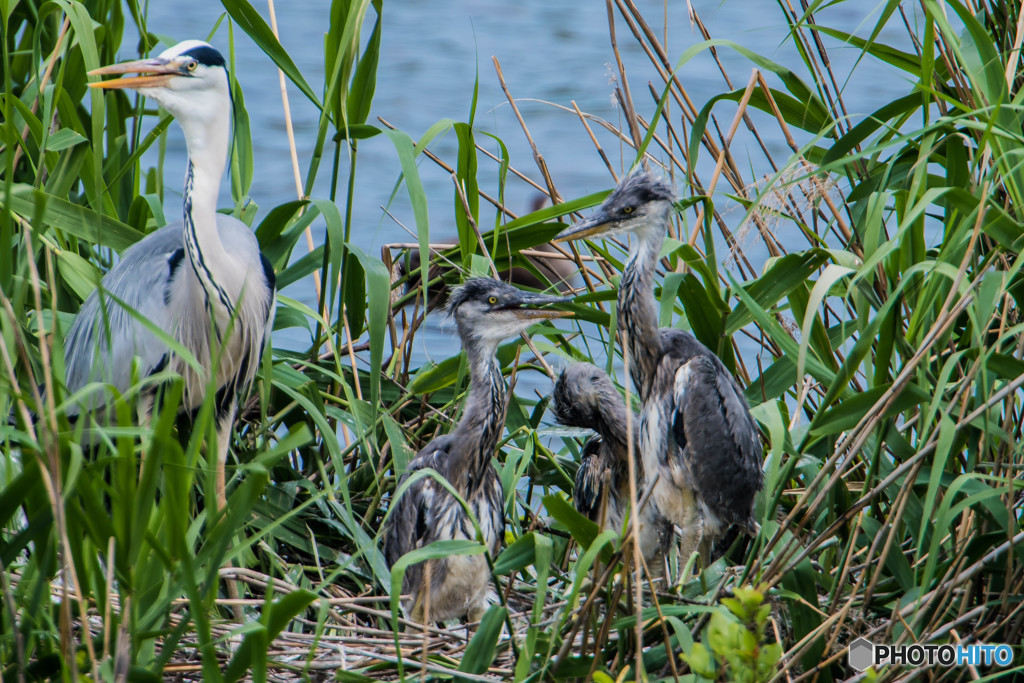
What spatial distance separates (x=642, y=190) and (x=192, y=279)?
1325 millimetres

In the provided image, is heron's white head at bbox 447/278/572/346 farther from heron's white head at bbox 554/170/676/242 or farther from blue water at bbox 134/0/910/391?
blue water at bbox 134/0/910/391

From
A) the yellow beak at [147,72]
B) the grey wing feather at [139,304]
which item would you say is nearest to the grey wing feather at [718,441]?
the grey wing feather at [139,304]

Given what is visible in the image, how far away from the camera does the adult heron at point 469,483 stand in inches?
123

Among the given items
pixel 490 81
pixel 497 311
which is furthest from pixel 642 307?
pixel 490 81

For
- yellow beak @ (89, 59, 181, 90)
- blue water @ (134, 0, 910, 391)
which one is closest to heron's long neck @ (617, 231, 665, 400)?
yellow beak @ (89, 59, 181, 90)

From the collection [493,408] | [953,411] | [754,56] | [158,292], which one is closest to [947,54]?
[754,56]

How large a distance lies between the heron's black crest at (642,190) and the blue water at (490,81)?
15.2 feet

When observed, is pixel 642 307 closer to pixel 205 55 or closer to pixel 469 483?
pixel 469 483

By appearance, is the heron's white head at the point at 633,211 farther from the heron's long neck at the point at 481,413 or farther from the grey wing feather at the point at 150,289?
the grey wing feather at the point at 150,289

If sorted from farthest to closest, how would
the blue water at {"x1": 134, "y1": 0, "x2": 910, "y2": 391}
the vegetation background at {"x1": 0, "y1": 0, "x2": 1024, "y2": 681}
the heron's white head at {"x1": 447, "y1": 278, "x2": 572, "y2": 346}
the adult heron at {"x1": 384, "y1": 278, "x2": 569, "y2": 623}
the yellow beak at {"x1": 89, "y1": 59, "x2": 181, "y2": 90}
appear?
the blue water at {"x1": 134, "y1": 0, "x2": 910, "y2": 391} → the heron's white head at {"x1": 447, "y1": 278, "x2": 572, "y2": 346} → the adult heron at {"x1": 384, "y1": 278, "x2": 569, "y2": 623} → the yellow beak at {"x1": 89, "y1": 59, "x2": 181, "y2": 90} → the vegetation background at {"x1": 0, "y1": 0, "x2": 1024, "y2": 681}

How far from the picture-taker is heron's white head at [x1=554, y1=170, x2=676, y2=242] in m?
3.18

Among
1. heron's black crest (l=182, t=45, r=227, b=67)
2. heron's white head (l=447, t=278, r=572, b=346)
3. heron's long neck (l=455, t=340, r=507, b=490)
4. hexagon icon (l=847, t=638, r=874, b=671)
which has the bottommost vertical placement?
hexagon icon (l=847, t=638, r=874, b=671)

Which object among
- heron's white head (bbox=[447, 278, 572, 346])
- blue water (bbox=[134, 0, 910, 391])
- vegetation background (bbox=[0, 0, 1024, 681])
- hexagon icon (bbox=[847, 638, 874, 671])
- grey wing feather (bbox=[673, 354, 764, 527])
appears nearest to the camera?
vegetation background (bbox=[0, 0, 1024, 681])

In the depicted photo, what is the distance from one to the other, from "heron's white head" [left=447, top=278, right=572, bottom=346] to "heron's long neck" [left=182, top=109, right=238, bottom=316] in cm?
73
